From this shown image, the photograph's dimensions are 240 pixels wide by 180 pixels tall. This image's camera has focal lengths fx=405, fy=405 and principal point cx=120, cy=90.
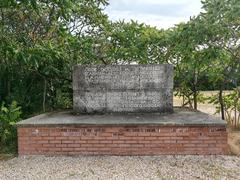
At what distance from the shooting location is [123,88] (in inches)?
331

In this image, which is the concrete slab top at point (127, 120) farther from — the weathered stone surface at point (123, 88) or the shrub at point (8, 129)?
the shrub at point (8, 129)

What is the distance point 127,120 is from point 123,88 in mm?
1251

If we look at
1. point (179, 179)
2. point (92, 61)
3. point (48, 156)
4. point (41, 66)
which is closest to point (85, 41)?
point (92, 61)

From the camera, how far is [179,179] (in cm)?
560

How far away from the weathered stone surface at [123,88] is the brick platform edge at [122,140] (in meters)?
1.41

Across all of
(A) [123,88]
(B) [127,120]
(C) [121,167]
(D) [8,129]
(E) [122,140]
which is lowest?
(C) [121,167]

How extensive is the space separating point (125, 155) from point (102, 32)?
14.1 ft

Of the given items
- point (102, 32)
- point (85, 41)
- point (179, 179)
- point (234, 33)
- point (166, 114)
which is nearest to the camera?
point (179, 179)

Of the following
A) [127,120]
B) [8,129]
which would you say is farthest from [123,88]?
[8,129]

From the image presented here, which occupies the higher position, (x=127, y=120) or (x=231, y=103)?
(x=231, y=103)

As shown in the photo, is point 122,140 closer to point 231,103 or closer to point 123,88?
point 123,88

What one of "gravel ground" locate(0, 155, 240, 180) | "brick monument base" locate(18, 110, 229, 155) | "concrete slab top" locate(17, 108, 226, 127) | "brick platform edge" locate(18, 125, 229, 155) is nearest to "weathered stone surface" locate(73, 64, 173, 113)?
"concrete slab top" locate(17, 108, 226, 127)

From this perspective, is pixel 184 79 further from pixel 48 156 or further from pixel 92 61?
pixel 48 156

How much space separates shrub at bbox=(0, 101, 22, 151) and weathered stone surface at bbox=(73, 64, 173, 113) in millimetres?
1276
